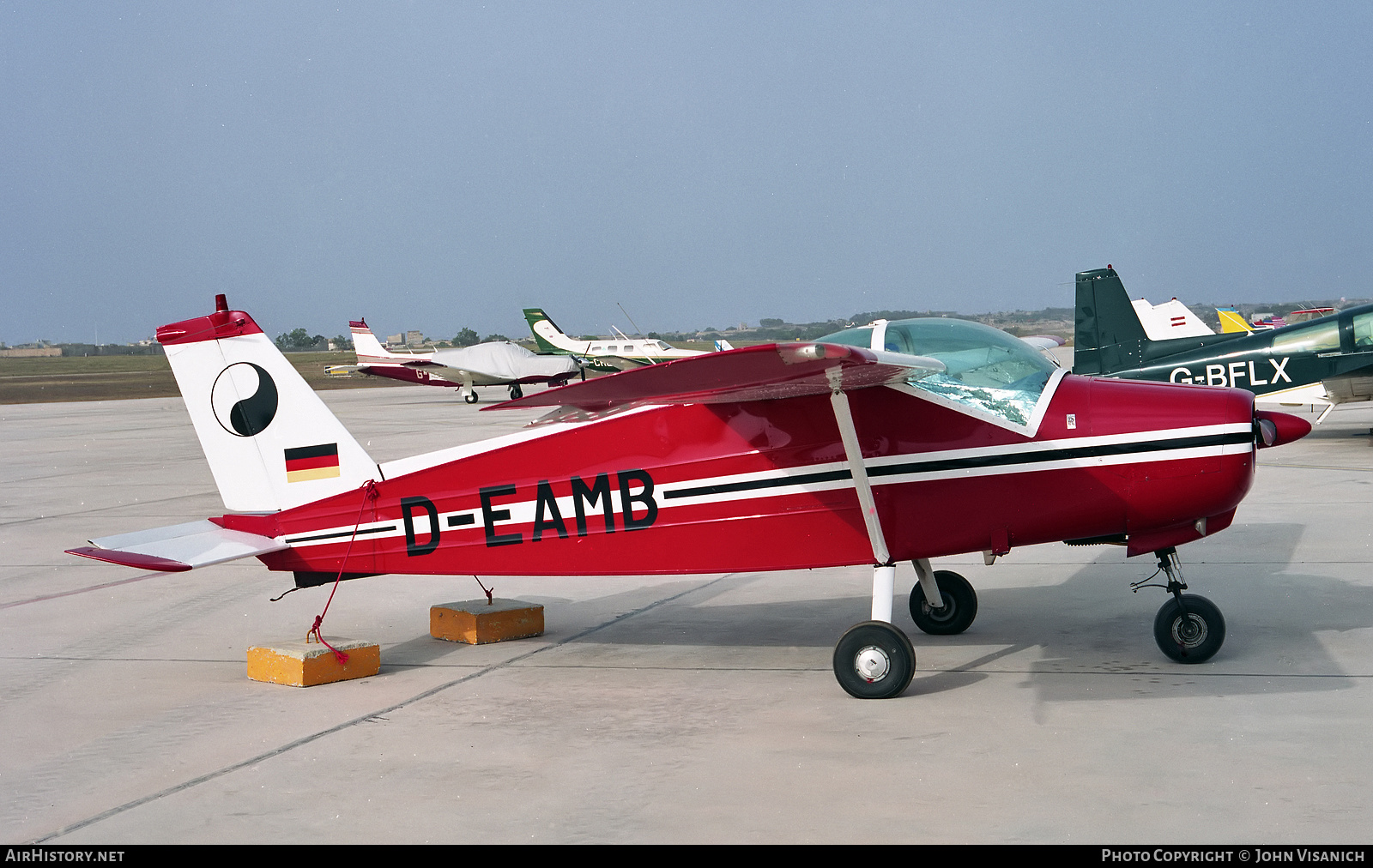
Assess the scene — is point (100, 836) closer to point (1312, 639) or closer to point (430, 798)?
point (430, 798)

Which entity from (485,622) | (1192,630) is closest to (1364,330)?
(1192,630)

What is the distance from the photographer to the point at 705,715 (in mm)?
5930

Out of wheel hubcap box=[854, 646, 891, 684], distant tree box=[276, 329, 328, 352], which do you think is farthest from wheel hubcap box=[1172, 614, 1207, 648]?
distant tree box=[276, 329, 328, 352]

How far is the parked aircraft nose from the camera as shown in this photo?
20.5 feet

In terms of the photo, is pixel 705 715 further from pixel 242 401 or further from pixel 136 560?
pixel 242 401

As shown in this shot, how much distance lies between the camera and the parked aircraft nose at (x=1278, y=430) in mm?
6250

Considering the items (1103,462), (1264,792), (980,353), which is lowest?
(1264,792)

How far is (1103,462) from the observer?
6.25 metres

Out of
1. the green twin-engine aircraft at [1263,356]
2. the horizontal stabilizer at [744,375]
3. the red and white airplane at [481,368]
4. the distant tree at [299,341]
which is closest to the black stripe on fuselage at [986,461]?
the horizontal stabilizer at [744,375]

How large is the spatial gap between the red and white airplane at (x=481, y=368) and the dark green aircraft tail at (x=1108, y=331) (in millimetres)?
30370

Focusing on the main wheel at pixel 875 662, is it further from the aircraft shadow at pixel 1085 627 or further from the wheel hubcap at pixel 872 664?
the aircraft shadow at pixel 1085 627

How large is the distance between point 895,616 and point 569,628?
2264mm

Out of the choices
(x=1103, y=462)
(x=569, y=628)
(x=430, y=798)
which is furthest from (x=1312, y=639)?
(x=430, y=798)

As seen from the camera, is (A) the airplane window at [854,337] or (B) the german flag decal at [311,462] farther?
(B) the german flag decal at [311,462]
